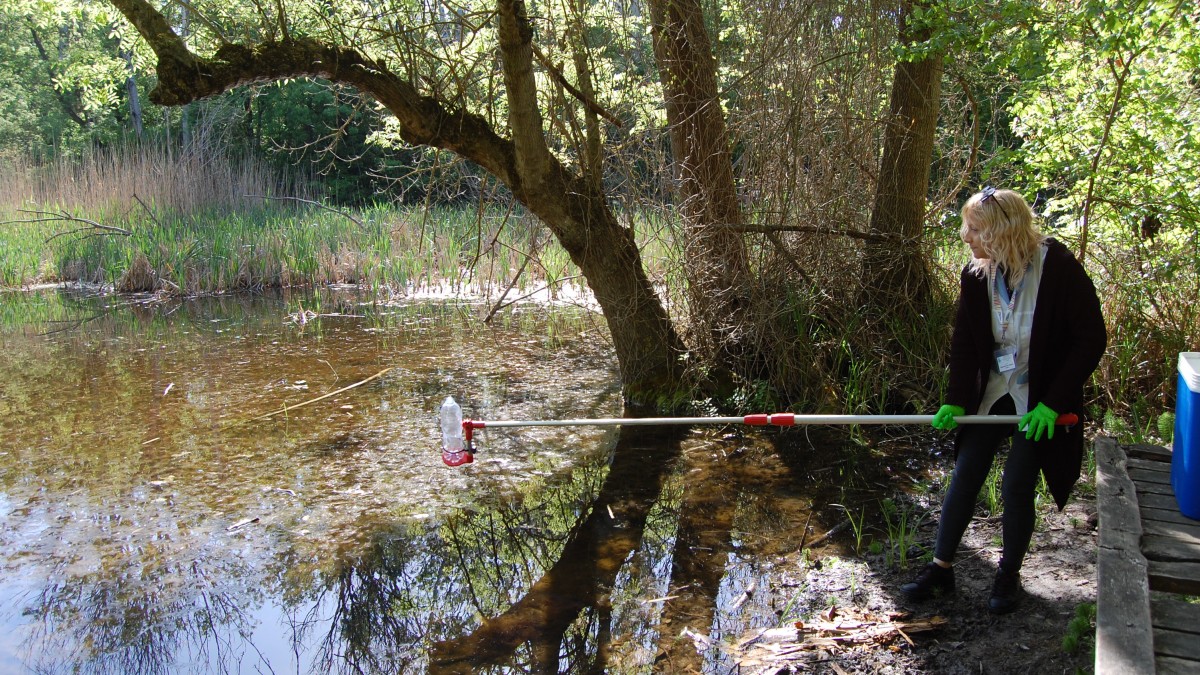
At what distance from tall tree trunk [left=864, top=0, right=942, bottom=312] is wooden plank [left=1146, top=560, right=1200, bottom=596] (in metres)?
3.73

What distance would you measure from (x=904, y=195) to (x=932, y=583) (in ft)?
11.9

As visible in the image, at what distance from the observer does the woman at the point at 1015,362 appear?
319cm

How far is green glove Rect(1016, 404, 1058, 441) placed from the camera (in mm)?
3182

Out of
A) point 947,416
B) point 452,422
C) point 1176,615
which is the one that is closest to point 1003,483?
point 947,416

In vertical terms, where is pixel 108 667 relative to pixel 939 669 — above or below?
below

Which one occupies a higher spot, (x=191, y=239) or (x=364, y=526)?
(x=191, y=239)

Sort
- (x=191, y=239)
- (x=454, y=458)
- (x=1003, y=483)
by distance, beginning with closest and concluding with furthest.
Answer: (x=1003, y=483)
(x=454, y=458)
(x=191, y=239)

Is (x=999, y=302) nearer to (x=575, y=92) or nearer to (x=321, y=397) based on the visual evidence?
(x=575, y=92)

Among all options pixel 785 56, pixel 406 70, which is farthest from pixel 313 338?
pixel 785 56

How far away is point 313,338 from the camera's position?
9867mm

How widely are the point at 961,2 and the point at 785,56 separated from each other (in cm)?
133

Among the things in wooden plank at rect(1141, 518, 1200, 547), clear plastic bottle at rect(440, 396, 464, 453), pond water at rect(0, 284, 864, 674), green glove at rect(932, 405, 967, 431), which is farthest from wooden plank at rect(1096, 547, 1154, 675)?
clear plastic bottle at rect(440, 396, 464, 453)

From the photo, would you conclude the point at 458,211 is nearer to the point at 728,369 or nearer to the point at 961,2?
the point at 728,369

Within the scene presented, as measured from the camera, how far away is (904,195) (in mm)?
6578
